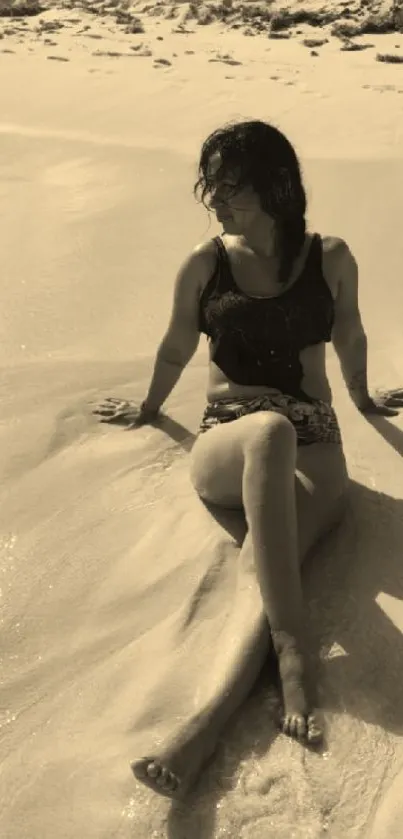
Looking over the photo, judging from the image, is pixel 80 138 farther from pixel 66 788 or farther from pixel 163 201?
pixel 66 788

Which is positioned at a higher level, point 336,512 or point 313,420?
point 313,420

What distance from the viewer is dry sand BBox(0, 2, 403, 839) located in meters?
1.62

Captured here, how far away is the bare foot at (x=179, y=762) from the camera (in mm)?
1548

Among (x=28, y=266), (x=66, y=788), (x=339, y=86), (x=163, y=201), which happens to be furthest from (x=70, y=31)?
(x=66, y=788)

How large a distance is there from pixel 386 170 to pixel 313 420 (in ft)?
8.72

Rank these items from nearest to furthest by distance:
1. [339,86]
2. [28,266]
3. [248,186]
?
[248,186], [28,266], [339,86]

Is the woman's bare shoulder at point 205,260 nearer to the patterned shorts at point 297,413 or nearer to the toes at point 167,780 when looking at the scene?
the patterned shorts at point 297,413

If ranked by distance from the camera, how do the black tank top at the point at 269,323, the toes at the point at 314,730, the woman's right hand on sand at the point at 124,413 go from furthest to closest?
the woman's right hand on sand at the point at 124,413
the black tank top at the point at 269,323
the toes at the point at 314,730

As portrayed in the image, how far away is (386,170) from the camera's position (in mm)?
4434

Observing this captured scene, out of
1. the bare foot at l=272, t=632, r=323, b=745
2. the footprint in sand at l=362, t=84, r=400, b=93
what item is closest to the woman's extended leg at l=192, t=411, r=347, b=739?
the bare foot at l=272, t=632, r=323, b=745

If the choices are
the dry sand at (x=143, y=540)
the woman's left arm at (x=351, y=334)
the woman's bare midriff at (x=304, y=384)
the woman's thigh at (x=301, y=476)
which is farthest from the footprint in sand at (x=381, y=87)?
the woman's thigh at (x=301, y=476)

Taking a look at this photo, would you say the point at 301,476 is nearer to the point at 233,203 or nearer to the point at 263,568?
the point at 263,568

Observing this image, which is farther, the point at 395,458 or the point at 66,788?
the point at 395,458

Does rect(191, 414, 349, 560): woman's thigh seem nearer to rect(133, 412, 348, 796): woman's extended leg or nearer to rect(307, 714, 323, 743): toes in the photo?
rect(133, 412, 348, 796): woman's extended leg
